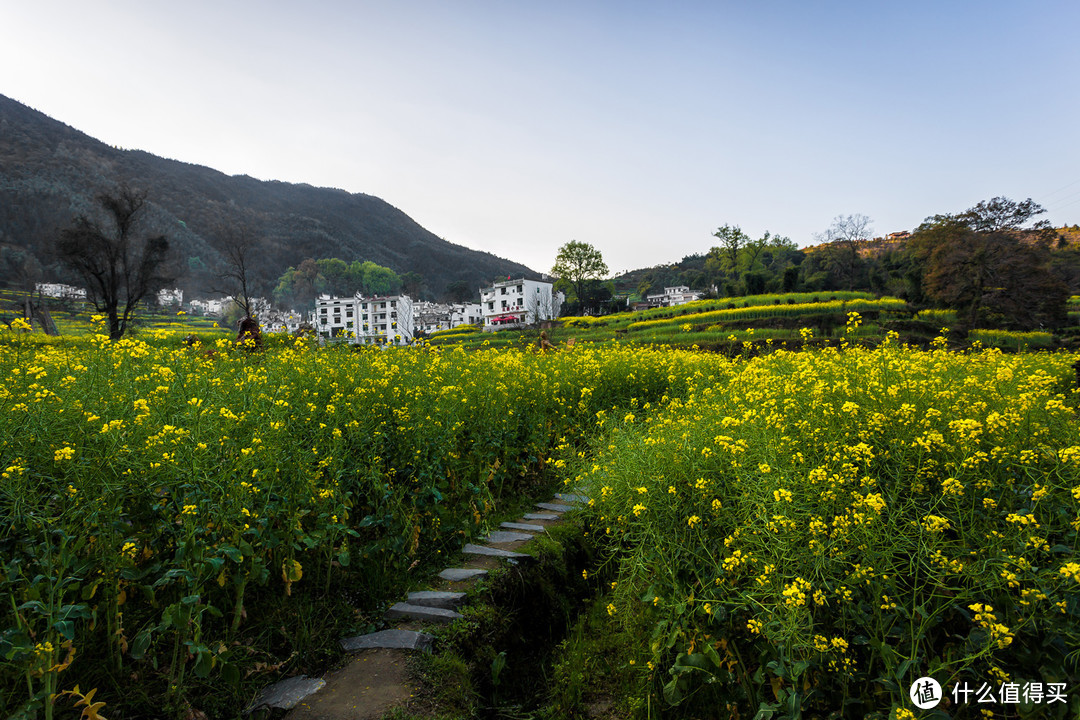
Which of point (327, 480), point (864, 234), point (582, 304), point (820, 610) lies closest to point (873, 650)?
point (820, 610)

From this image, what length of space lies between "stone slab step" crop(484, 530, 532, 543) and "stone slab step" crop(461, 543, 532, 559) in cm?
16

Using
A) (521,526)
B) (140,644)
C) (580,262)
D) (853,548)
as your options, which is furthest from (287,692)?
(580,262)

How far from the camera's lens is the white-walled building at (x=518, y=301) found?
69.9 meters

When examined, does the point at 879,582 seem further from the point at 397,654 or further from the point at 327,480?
the point at 327,480

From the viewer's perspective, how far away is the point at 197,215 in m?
120

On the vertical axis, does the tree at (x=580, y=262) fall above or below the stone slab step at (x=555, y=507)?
above

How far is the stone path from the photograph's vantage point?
2.70 meters

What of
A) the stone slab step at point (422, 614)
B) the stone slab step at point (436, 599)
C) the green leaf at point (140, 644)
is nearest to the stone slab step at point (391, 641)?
the stone slab step at point (422, 614)

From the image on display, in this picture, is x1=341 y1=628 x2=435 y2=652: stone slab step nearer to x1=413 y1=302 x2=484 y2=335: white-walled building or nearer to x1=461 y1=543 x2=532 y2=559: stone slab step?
x1=461 y1=543 x2=532 y2=559: stone slab step

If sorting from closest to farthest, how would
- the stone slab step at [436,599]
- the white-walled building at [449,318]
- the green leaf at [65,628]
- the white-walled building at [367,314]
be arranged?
the green leaf at [65,628] → the stone slab step at [436,599] → the white-walled building at [367,314] → the white-walled building at [449,318]

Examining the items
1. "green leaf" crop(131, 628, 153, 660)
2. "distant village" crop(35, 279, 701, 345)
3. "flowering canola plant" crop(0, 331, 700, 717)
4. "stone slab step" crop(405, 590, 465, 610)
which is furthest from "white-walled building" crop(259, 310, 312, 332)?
"distant village" crop(35, 279, 701, 345)

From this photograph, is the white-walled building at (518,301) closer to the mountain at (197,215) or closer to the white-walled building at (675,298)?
the white-walled building at (675,298)

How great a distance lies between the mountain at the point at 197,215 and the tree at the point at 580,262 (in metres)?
46.0

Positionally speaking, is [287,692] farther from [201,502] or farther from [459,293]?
[459,293]
